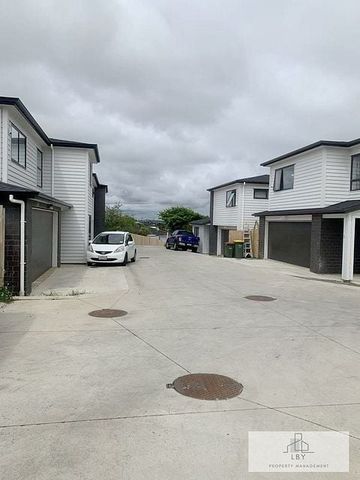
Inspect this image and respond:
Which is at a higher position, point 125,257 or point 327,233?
point 327,233

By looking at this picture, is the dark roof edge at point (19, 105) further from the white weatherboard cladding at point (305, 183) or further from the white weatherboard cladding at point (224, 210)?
the white weatherboard cladding at point (224, 210)

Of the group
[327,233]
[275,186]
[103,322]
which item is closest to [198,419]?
[103,322]

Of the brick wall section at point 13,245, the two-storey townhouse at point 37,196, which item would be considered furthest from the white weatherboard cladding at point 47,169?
the brick wall section at point 13,245

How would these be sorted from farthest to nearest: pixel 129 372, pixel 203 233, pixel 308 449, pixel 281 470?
1. pixel 203 233
2. pixel 129 372
3. pixel 308 449
4. pixel 281 470

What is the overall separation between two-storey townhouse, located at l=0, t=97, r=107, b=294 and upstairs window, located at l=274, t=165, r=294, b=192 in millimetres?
9605

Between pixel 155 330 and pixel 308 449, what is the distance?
403 cm

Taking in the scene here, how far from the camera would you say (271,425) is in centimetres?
379

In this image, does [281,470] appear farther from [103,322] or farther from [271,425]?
[103,322]

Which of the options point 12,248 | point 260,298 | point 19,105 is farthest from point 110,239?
point 260,298

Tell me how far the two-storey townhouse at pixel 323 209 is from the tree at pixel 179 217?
1147 inches

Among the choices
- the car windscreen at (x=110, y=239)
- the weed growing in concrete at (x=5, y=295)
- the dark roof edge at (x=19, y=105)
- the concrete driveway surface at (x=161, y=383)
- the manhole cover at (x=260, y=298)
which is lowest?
the concrete driveway surface at (x=161, y=383)

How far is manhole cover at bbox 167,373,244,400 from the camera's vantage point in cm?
443

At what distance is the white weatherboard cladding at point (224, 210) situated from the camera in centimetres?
2983

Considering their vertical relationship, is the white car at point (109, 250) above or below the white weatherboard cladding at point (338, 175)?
below
